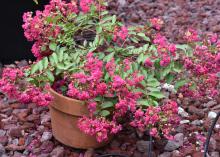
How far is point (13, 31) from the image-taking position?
3238 millimetres

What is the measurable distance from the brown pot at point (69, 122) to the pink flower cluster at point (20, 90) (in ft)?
0.57

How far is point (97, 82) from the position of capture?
207 cm

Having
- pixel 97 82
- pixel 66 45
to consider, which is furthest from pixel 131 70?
pixel 66 45

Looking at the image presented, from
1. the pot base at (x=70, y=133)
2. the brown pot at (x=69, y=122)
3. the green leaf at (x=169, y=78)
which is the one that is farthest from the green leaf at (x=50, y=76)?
the green leaf at (x=169, y=78)

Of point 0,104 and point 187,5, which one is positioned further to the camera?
point 187,5

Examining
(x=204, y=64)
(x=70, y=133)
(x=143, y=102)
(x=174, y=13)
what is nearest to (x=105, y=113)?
(x=143, y=102)

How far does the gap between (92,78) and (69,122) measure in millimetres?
417

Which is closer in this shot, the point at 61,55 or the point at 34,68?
the point at 34,68

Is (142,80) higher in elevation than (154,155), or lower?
higher

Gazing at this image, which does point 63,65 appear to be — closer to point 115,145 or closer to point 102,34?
point 102,34

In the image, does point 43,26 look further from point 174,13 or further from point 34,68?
point 174,13

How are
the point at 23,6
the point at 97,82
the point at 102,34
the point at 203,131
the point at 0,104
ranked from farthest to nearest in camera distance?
the point at 23,6 → the point at 0,104 → the point at 203,131 → the point at 102,34 → the point at 97,82

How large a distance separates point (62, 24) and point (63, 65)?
298 millimetres

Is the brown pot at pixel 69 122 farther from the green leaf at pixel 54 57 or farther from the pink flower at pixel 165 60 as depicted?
the pink flower at pixel 165 60
